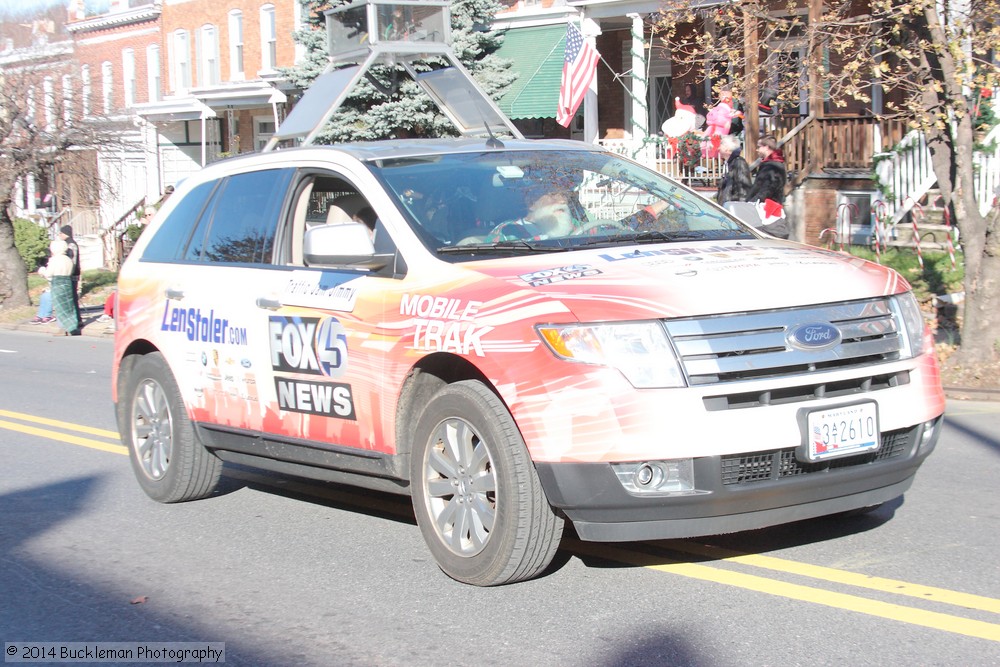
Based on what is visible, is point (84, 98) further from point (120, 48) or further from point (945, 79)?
point (945, 79)

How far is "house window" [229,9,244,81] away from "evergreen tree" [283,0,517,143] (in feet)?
36.5

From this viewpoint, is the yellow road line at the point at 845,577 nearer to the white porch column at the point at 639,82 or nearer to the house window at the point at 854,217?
the house window at the point at 854,217

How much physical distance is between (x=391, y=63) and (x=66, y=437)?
464cm

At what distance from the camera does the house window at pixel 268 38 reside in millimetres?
35750

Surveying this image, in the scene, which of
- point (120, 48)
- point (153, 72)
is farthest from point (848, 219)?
point (120, 48)

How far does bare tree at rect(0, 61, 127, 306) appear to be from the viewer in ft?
77.6

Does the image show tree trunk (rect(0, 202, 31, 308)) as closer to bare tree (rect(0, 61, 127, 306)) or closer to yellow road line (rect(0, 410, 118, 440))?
bare tree (rect(0, 61, 127, 306))

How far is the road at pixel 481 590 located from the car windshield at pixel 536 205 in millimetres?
1460

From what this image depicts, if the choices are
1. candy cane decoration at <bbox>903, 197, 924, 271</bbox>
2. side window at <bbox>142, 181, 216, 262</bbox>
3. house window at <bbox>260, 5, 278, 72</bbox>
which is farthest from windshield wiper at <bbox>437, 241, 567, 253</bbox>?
house window at <bbox>260, 5, 278, 72</bbox>

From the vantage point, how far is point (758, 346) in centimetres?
462

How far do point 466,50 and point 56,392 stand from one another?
570 inches

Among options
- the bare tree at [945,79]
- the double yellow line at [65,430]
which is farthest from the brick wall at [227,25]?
the double yellow line at [65,430]

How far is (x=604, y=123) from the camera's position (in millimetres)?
26328

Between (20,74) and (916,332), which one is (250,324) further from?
(20,74)
